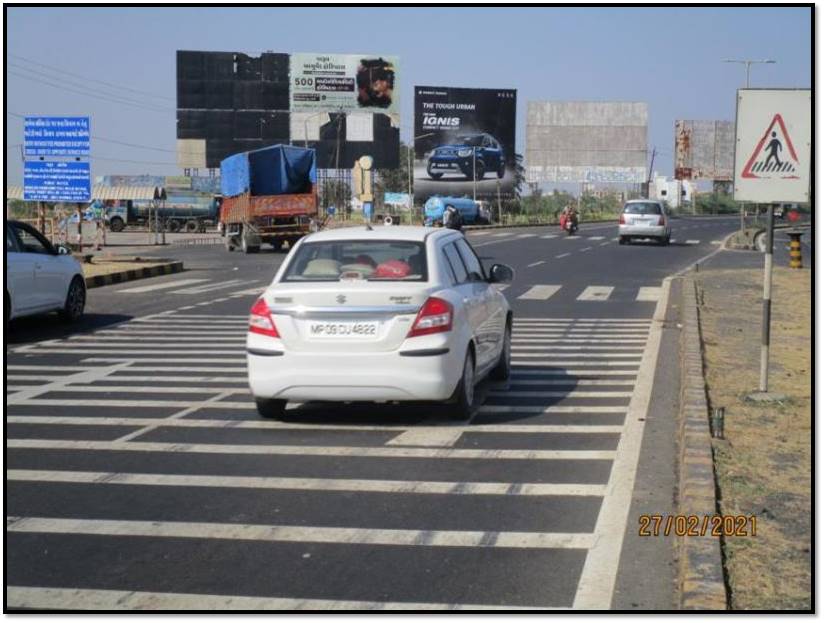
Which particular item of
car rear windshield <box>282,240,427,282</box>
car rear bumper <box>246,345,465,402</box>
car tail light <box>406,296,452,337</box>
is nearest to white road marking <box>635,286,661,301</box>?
car rear windshield <box>282,240,427,282</box>

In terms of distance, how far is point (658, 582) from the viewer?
544 centimetres

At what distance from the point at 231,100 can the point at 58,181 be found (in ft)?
144

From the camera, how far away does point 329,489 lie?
7.28m

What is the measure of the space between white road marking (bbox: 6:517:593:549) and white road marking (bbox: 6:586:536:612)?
915 millimetres

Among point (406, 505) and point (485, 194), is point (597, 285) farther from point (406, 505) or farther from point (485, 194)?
point (485, 194)

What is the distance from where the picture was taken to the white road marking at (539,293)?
71.8ft

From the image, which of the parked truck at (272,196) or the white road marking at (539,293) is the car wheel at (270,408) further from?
the parked truck at (272,196)

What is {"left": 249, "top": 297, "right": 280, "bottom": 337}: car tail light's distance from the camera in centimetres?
934

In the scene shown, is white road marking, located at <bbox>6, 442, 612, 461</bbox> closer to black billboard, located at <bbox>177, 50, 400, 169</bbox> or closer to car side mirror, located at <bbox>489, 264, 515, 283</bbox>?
car side mirror, located at <bbox>489, 264, 515, 283</bbox>

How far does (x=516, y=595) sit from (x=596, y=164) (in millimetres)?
87944

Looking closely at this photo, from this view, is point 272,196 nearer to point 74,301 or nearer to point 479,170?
point 74,301

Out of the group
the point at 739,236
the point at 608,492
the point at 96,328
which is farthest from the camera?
the point at 739,236

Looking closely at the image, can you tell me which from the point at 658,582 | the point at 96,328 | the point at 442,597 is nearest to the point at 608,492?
the point at 658,582

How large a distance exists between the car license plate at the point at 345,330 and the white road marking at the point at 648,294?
13.1m
